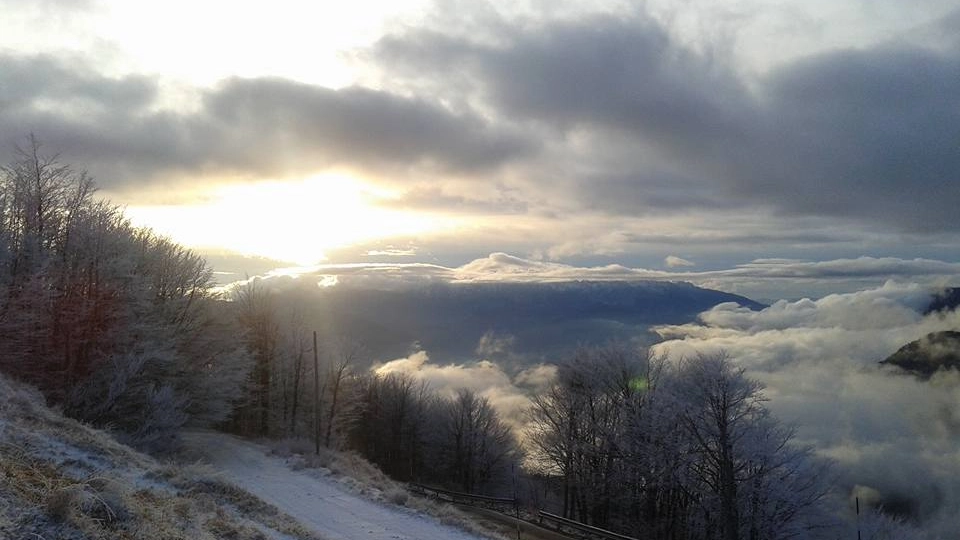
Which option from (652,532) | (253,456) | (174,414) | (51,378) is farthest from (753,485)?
(51,378)

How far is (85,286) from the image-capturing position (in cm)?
3016

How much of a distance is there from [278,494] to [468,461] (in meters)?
52.1

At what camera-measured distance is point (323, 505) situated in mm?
A: 21625

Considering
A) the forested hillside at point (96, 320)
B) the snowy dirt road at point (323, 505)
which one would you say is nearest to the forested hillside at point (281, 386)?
the forested hillside at point (96, 320)

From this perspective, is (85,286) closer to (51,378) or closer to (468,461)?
(51,378)

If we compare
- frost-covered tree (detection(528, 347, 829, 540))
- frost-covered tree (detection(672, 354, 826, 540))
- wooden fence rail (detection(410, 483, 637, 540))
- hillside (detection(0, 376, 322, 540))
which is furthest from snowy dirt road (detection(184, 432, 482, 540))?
frost-covered tree (detection(672, 354, 826, 540))

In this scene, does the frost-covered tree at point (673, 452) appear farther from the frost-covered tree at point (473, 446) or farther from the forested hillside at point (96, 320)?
the forested hillside at point (96, 320)

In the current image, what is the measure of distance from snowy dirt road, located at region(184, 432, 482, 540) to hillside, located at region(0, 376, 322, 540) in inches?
86.4

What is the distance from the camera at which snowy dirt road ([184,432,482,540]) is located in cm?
1844

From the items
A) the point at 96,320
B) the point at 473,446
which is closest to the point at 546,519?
the point at 96,320

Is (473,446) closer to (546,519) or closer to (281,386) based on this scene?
(281,386)

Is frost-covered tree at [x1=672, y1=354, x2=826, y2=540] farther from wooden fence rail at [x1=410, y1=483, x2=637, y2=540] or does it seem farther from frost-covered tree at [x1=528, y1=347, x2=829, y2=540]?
wooden fence rail at [x1=410, y1=483, x2=637, y2=540]

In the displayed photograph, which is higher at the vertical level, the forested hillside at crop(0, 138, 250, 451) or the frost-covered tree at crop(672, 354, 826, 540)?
the forested hillside at crop(0, 138, 250, 451)

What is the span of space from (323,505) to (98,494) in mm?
14338
